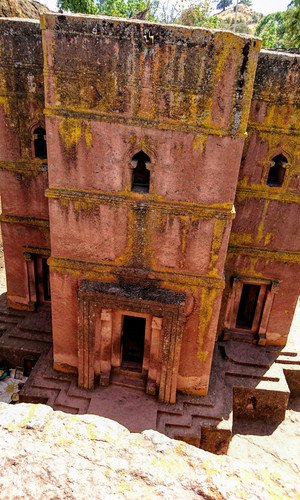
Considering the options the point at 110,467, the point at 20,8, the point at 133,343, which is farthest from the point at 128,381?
the point at 20,8

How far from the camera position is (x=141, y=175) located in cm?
897

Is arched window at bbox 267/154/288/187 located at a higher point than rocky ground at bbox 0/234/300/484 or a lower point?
higher

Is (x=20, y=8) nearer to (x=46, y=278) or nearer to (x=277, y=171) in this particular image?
(x=46, y=278)

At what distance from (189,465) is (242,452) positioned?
9.46 metres

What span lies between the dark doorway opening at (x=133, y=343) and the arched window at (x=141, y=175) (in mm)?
3797

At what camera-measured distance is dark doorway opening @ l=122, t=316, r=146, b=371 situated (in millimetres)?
10810

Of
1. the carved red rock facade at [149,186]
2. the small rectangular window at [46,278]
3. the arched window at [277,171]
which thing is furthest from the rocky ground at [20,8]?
the arched window at [277,171]

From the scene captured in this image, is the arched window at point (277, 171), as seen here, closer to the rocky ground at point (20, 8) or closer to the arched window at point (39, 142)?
the arched window at point (39, 142)

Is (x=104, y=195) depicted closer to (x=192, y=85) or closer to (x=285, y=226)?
(x=192, y=85)

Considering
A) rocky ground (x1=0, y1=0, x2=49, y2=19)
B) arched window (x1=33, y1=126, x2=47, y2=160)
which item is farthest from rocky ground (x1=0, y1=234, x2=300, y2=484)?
rocky ground (x1=0, y1=0, x2=49, y2=19)

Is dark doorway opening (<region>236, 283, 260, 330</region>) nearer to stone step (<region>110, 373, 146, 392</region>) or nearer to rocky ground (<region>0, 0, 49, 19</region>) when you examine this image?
stone step (<region>110, 373, 146, 392</region>)

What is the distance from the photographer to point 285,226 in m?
11.4

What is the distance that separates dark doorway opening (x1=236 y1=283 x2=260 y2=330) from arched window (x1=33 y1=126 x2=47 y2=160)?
287 inches

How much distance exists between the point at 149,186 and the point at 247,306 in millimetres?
6521
